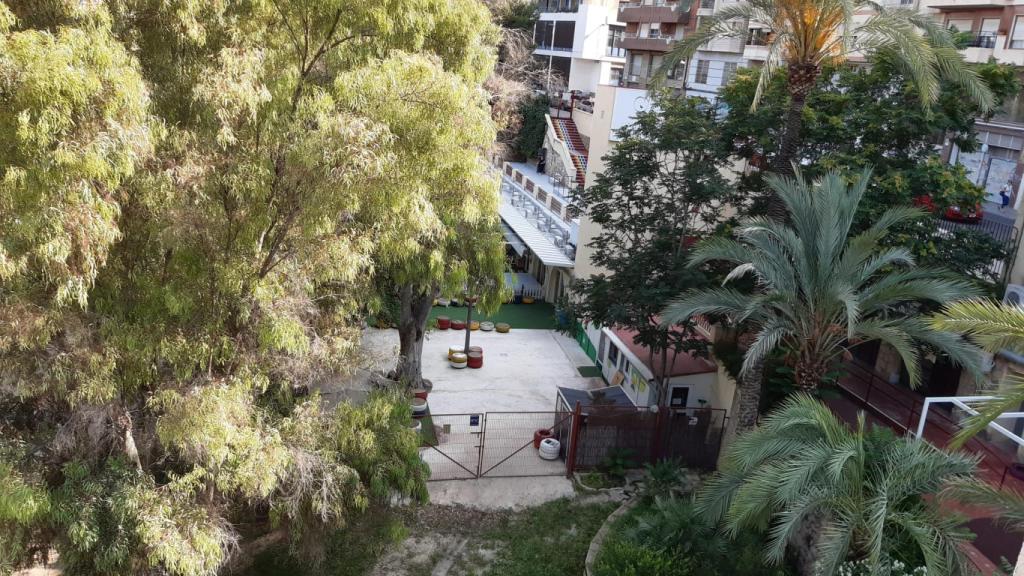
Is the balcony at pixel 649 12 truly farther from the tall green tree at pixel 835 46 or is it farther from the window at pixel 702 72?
the tall green tree at pixel 835 46

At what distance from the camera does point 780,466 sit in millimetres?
8672

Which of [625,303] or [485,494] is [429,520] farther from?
[625,303]

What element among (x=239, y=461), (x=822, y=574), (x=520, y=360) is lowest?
(x=520, y=360)

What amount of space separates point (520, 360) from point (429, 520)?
8.42m

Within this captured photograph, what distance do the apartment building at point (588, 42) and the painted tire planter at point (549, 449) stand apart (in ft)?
101

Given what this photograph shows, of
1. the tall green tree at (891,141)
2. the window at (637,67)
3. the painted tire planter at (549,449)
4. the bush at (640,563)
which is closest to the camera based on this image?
the bush at (640,563)

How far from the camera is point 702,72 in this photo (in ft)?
115

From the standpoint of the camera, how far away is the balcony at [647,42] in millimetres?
36906

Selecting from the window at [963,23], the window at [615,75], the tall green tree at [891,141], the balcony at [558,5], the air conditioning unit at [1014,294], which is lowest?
the air conditioning unit at [1014,294]

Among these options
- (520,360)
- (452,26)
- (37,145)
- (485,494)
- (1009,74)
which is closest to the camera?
(37,145)

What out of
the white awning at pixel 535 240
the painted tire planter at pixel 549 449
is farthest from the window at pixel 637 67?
the painted tire planter at pixel 549 449

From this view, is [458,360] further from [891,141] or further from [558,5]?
[558,5]

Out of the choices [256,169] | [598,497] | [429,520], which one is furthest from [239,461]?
[598,497]

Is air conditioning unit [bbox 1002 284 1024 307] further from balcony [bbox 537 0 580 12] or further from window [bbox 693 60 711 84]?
balcony [bbox 537 0 580 12]
